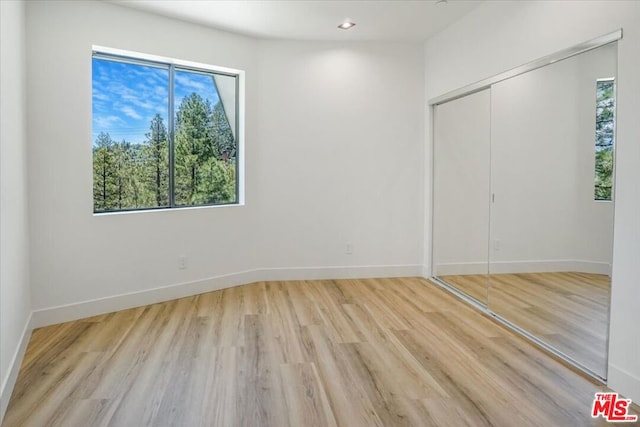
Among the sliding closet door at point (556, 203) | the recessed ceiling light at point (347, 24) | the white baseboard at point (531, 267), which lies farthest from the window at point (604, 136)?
the recessed ceiling light at point (347, 24)

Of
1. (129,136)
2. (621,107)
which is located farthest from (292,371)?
(129,136)

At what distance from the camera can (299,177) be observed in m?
5.09

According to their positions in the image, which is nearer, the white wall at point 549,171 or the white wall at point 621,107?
the white wall at point 621,107

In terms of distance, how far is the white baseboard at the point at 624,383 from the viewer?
232cm

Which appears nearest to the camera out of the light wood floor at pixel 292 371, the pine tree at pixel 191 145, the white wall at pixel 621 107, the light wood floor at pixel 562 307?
the light wood floor at pixel 292 371

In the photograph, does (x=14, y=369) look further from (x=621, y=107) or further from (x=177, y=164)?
(x=621, y=107)

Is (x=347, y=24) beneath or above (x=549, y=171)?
above

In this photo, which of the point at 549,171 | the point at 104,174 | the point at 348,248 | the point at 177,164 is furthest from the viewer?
the point at 348,248

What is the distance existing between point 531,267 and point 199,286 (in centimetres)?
308

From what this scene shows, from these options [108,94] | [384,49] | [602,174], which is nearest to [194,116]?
→ [108,94]

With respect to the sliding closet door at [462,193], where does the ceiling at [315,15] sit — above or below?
above

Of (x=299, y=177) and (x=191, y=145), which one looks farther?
(x=299, y=177)

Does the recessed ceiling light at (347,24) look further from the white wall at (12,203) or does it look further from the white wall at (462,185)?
the white wall at (12,203)

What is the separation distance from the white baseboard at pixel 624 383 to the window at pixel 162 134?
3.70 meters
